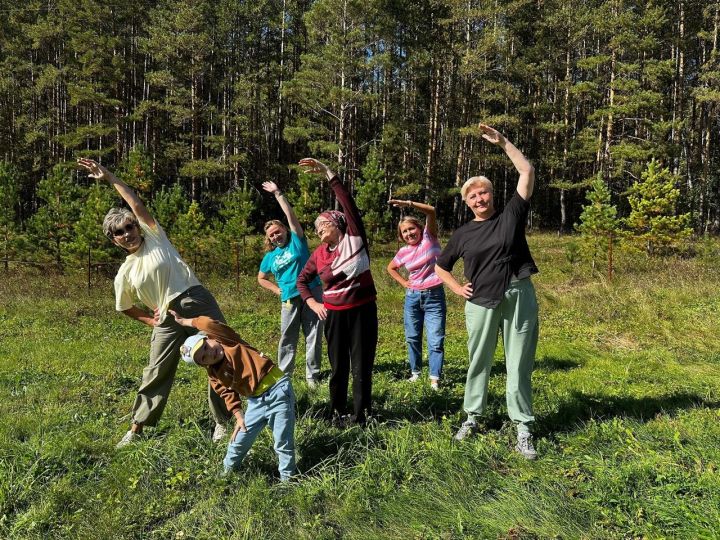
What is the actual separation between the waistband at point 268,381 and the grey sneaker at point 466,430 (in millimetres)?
1333

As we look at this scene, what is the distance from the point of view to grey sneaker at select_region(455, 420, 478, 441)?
339 centimetres

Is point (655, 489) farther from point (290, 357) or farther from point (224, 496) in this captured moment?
point (290, 357)

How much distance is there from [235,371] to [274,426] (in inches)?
16.1

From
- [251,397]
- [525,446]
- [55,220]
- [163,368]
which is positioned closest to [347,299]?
[251,397]

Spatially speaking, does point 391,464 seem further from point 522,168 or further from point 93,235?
point 93,235

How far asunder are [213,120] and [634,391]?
25.2 meters

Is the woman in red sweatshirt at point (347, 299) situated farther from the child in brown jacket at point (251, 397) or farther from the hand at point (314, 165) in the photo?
the child in brown jacket at point (251, 397)

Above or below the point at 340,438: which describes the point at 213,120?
above

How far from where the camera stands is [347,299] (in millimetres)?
3572

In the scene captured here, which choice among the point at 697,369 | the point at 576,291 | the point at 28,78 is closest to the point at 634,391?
the point at 697,369

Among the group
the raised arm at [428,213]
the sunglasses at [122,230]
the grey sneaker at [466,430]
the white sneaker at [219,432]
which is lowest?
the white sneaker at [219,432]

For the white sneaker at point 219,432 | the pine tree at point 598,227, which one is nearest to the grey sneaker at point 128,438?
the white sneaker at point 219,432

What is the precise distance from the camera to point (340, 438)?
3430 millimetres

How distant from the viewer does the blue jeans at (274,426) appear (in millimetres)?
2908
